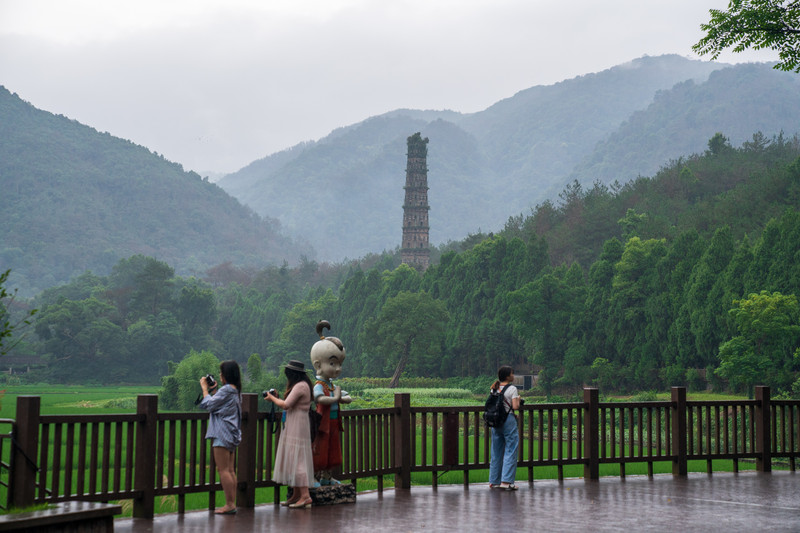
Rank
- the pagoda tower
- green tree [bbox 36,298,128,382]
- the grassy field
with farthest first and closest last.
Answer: the pagoda tower, green tree [bbox 36,298,128,382], the grassy field

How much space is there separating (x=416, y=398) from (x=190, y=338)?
5340 cm

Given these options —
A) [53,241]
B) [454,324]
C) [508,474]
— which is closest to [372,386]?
[454,324]

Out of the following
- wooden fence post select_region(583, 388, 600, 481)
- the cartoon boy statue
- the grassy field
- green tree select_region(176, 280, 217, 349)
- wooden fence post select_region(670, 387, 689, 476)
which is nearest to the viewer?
the cartoon boy statue

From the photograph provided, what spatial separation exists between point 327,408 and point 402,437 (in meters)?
1.79

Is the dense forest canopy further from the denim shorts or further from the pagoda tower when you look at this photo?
the denim shorts

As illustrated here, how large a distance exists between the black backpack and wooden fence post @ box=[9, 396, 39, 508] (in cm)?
575

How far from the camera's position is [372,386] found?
264 ft

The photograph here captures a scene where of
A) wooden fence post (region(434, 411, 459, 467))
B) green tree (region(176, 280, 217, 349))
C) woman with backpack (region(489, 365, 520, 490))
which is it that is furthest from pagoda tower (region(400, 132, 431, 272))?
woman with backpack (region(489, 365, 520, 490))

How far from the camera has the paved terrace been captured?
9320mm

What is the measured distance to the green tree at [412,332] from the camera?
8025 cm

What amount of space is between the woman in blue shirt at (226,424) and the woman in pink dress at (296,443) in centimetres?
43

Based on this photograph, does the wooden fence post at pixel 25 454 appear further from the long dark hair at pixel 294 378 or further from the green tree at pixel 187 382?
the green tree at pixel 187 382

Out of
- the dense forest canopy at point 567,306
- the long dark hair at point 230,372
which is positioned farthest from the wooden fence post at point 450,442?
the dense forest canopy at point 567,306

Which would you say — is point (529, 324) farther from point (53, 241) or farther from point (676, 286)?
point (53, 241)
